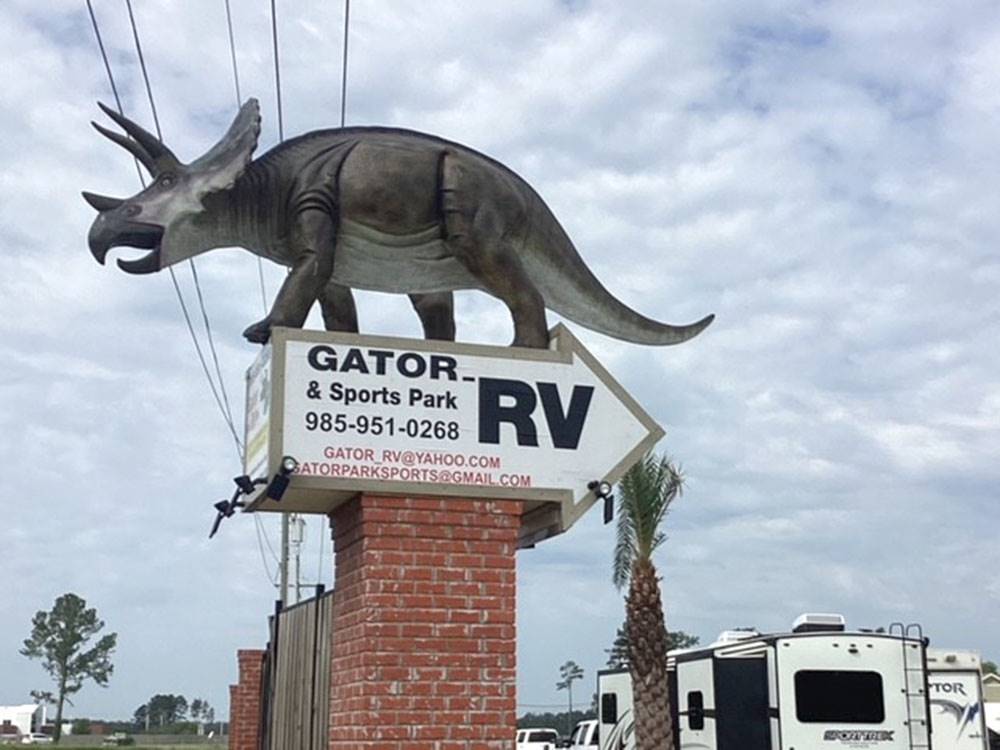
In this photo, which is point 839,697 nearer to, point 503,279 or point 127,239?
point 503,279

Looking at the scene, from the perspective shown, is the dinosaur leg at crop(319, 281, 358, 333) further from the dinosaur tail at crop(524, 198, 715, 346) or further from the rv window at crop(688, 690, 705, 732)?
the rv window at crop(688, 690, 705, 732)

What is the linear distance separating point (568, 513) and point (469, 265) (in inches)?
66.5

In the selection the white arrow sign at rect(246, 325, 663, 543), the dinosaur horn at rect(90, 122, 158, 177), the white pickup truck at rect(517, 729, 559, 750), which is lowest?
the white pickup truck at rect(517, 729, 559, 750)

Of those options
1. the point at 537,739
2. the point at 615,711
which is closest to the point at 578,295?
the point at 615,711

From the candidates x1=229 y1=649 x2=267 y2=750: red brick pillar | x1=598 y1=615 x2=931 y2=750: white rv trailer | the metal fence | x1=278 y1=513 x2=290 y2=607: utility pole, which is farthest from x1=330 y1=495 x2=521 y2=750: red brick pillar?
x1=278 y1=513 x2=290 y2=607: utility pole

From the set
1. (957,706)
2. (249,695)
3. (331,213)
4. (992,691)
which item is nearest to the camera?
(331,213)

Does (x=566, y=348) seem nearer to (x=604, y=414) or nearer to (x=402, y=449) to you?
(x=604, y=414)

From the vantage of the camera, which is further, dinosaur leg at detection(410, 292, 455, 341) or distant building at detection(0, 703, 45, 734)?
distant building at detection(0, 703, 45, 734)

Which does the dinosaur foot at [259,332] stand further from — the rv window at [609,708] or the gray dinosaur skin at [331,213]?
the rv window at [609,708]

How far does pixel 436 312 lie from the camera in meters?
8.98

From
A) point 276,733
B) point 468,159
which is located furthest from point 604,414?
point 276,733

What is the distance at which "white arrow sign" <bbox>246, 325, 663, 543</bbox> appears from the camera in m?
7.39

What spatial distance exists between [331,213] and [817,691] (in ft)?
30.5

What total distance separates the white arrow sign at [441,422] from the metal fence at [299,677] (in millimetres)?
820
